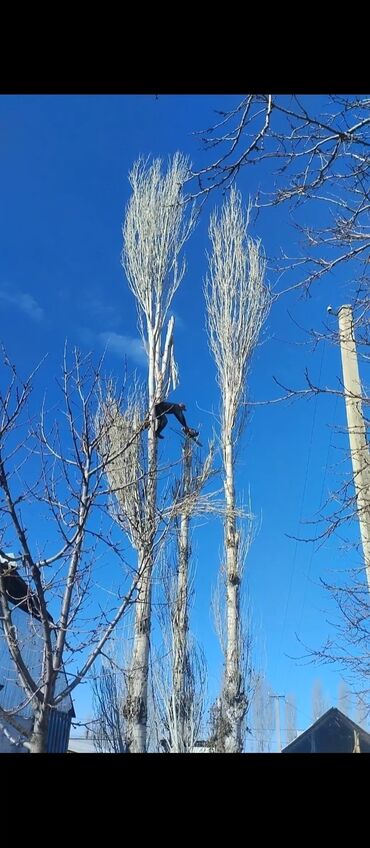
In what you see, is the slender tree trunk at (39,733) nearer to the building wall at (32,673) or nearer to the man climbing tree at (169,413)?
the building wall at (32,673)

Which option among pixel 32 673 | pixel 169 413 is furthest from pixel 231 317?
pixel 32 673

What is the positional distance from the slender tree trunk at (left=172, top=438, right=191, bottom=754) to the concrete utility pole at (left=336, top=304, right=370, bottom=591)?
13.1 feet

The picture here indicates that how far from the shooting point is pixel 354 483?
11.9 feet

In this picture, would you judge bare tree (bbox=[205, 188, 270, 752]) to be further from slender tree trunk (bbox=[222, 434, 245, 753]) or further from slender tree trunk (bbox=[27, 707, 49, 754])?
slender tree trunk (bbox=[27, 707, 49, 754])

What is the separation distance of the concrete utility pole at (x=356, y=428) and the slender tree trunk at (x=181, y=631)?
398 centimetres

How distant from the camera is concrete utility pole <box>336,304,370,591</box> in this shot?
136 inches

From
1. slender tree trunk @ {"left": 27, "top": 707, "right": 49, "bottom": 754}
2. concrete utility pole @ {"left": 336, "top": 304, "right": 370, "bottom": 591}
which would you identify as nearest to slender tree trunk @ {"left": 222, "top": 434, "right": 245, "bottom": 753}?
concrete utility pole @ {"left": 336, "top": 304, "right": 370, "bottom": 591}

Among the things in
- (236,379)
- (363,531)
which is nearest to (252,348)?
(236,379)

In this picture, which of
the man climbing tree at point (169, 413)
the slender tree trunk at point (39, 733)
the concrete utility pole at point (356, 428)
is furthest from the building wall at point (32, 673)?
the man climbing tree at point (169, 413)

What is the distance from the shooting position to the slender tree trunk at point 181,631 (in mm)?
8016
